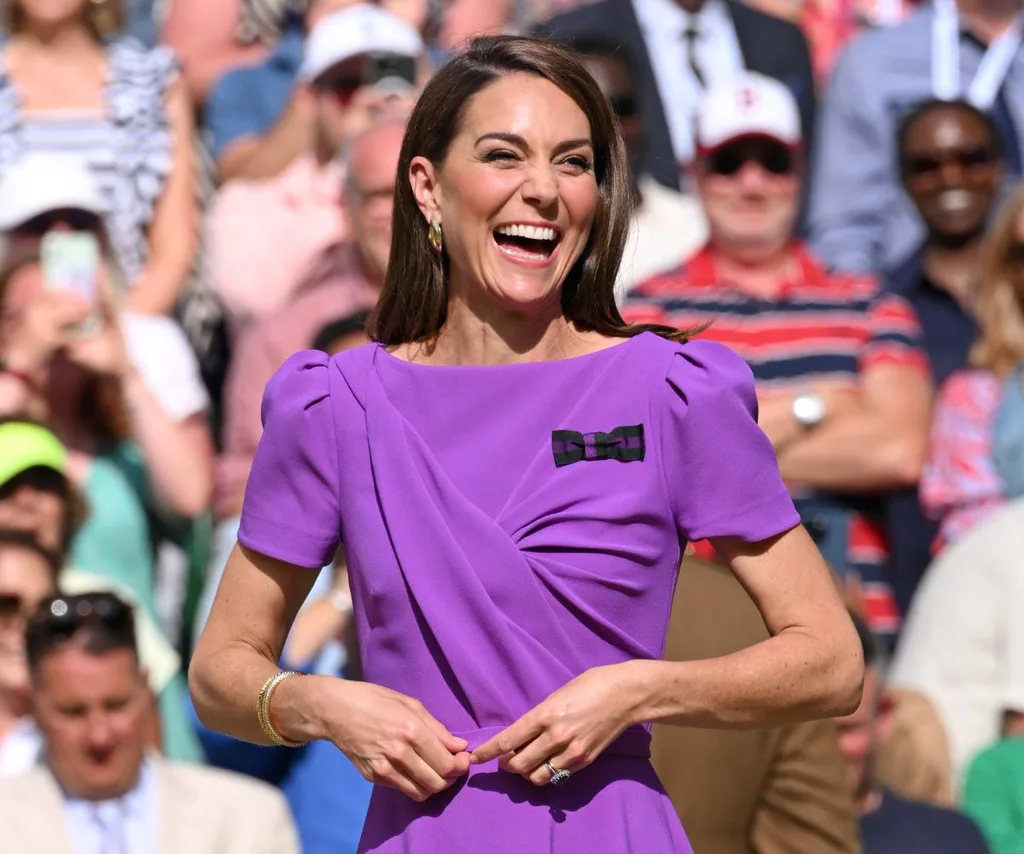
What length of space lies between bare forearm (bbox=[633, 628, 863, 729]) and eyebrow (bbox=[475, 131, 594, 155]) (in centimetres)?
71

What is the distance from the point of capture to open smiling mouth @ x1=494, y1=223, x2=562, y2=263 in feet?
9.36

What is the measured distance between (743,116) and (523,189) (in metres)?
4.26

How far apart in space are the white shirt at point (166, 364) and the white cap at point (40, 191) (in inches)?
16.1

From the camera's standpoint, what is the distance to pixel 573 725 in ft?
8.42

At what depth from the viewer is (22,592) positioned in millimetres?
5875

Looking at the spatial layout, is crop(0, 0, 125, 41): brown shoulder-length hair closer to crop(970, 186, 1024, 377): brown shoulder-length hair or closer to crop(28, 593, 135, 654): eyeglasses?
crop(28, 593, 135, 654): eyeglasses

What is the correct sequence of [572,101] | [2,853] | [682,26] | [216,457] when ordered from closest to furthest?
[572,101] → [2,853] → [216,457] → [682,26]

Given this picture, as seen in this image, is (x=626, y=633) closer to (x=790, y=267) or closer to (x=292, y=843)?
(x=292, y=843)

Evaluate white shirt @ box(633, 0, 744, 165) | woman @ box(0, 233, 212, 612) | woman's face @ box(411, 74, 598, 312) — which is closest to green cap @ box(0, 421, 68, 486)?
woman @ box(0, 233, 212, 612)

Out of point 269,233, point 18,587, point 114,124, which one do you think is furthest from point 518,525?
point 114,124

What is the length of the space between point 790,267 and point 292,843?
257cm

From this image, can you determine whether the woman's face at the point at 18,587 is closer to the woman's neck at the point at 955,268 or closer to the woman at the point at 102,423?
the woman at the point at 102,423

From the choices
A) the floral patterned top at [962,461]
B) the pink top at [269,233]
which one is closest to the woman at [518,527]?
the floral patterned top at [962,461]

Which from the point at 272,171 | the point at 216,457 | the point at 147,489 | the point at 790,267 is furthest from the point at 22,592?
the point at 790,267
